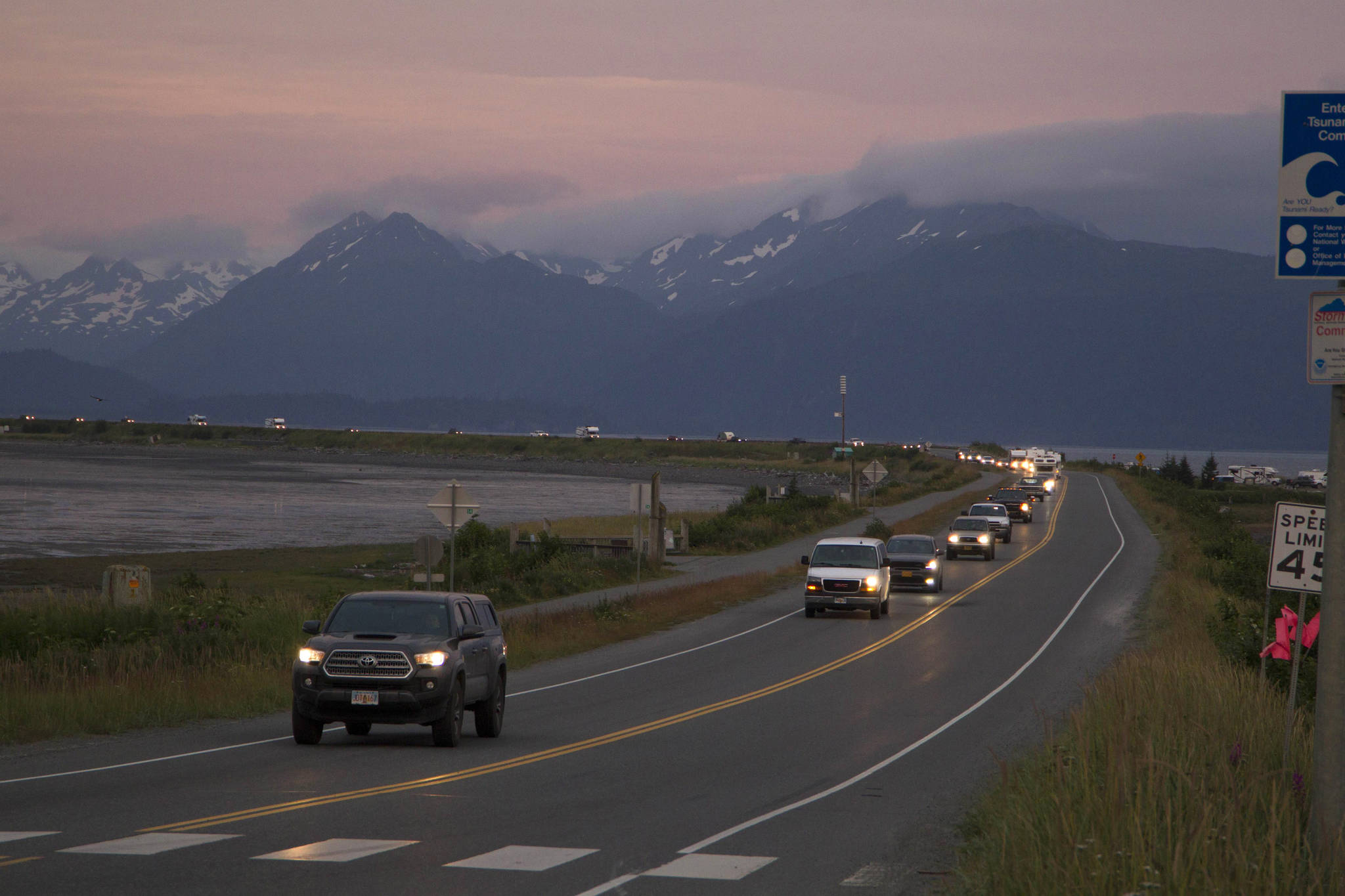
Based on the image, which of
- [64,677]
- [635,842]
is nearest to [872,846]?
[635,842]

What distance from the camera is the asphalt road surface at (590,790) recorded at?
9.29m

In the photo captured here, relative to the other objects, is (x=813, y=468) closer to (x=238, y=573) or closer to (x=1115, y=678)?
(x=238, y=573)

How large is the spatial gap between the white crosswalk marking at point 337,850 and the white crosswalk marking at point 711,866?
1996 mm

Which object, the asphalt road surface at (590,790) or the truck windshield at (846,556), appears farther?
the truck windshield at (846,556)

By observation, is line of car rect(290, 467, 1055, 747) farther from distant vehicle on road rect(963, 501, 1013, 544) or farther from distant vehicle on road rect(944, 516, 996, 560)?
distant vehicle on road rect(963, 501, 1013, 544)

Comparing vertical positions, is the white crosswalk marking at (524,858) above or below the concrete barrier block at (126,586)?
above

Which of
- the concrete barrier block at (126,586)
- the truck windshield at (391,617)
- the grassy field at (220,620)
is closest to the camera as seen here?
the truck windshield at (391,617)

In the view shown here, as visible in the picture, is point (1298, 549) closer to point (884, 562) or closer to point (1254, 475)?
point (884, 562)

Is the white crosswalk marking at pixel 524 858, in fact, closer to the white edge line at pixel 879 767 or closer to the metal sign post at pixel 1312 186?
the white edge line at pixel 879 767

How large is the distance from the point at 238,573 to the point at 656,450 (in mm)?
153319

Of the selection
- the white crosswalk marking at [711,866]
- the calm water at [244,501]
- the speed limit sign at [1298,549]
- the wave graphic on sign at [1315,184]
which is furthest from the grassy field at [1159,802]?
the calm water at [244,501]

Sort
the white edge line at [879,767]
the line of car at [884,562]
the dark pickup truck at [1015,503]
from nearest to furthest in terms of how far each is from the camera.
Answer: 1. the white edge line at [879,767]
2. the line of car at [884,562]
3. the dark pickup truck at [1015,503]

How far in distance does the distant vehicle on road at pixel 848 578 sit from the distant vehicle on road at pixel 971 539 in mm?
17895

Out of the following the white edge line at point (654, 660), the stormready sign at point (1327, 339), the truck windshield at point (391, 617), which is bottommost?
the white edge line at point (654, 660)
